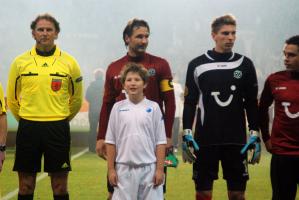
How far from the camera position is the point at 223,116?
191 inches

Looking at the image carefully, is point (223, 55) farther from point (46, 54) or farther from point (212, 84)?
point (46, 54)

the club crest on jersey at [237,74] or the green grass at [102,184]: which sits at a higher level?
the club crest on jersey at [237,74]

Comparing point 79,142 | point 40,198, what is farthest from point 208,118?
point 79,142

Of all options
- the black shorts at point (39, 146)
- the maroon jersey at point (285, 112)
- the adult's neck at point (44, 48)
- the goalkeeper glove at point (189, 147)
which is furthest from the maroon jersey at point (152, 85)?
the maroon jersey at point (285, 112)

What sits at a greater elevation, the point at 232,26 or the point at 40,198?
the point at 232,26

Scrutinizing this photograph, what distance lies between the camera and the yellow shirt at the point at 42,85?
5.12 metres

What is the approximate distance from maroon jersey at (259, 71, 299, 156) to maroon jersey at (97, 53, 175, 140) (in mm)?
860

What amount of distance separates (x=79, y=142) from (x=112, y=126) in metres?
11.4

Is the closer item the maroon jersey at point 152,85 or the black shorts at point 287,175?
the black shorts at point 287,175

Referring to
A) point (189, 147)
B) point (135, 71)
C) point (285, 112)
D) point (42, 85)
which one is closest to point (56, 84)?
point (42, 85)

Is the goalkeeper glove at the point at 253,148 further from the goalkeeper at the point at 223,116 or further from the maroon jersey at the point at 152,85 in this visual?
the maroon jersey at the point at 152,85

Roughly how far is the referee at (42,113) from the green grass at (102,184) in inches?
84.2

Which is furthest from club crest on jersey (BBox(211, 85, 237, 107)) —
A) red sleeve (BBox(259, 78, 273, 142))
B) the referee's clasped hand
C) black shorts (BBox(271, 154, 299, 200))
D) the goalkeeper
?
the referee's clasped hand

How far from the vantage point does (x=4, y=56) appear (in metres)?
19.7
